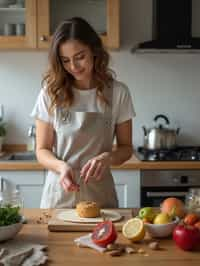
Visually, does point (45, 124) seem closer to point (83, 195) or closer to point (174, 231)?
point (83, 195)

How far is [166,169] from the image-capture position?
2707 millimetres

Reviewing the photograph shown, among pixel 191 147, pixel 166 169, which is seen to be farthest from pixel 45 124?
pixel 191 147

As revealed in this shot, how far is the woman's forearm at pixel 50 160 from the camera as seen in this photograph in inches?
69.2

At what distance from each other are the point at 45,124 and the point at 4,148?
1399mm

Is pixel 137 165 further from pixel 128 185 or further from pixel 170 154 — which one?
pixel 170 154

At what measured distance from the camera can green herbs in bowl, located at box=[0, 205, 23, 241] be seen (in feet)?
4.66

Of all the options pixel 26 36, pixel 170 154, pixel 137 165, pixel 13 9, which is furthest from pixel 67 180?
pixel 13 9

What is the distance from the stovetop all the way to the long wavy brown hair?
95 cm

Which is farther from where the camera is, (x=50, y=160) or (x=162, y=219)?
(x=50, y=160)

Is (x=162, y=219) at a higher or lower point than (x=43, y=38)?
lower

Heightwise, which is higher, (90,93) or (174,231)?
(90,93)

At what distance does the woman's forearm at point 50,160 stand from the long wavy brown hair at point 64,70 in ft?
0.53

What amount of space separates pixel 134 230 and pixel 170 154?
151 cm

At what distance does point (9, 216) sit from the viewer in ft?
4.76
